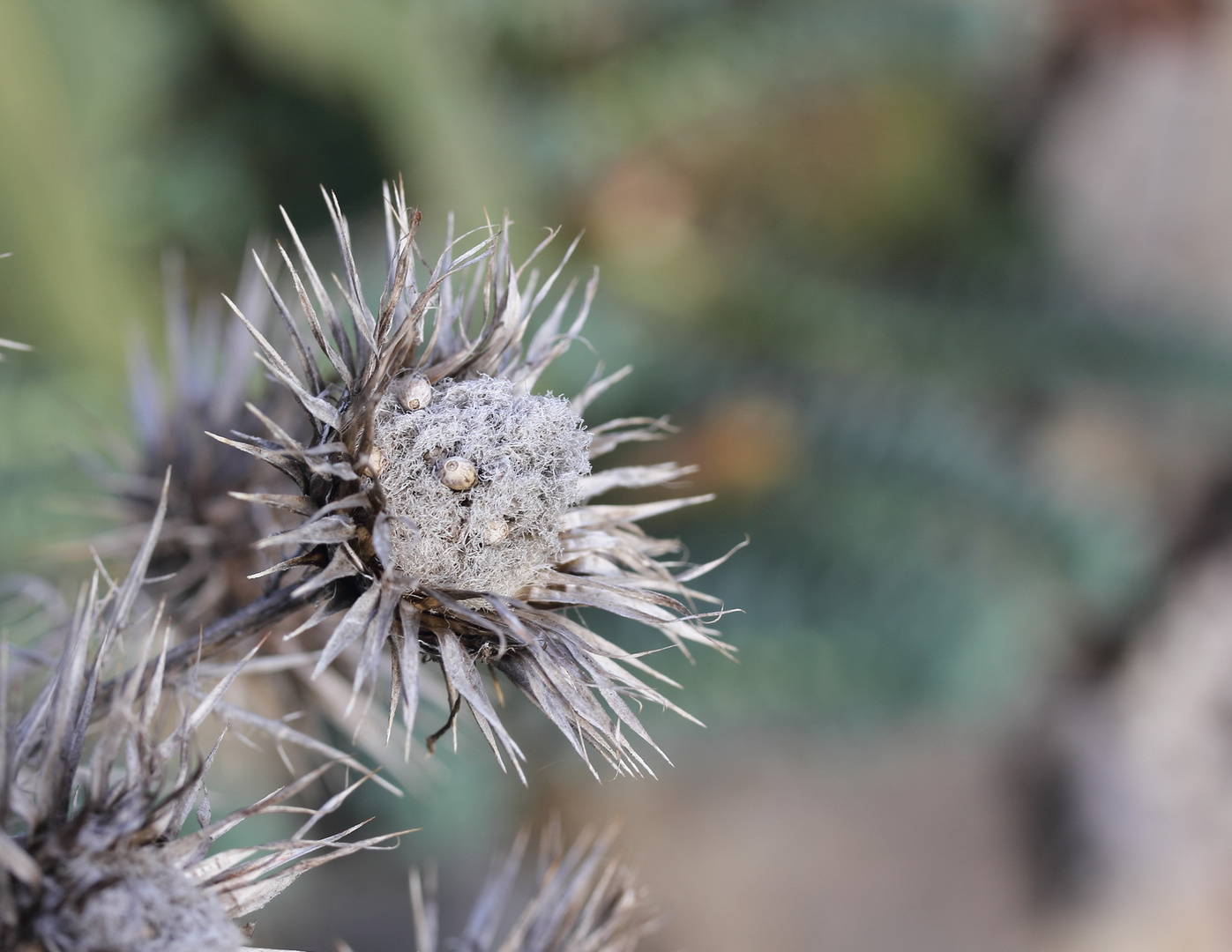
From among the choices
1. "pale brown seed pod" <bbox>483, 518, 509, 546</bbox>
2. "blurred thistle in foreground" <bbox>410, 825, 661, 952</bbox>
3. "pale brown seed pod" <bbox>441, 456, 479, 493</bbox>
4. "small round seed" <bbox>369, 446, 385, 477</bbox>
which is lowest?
"blurred thistle in foreground" <bbox>410, 825, 661, 952</bbox>

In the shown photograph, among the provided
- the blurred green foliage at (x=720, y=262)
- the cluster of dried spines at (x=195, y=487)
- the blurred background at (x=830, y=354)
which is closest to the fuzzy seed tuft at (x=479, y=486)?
the cluster of dried spines at (x=195, y=487)

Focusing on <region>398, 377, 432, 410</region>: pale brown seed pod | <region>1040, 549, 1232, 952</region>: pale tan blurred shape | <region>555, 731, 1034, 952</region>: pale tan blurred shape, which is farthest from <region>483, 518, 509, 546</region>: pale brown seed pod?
<region>1040, 549, 1232, 952</region>: pale tan blurred shape

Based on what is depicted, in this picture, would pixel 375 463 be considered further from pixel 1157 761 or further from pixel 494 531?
pixel 1157 761

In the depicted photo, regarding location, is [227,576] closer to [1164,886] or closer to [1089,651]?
[1089,651]

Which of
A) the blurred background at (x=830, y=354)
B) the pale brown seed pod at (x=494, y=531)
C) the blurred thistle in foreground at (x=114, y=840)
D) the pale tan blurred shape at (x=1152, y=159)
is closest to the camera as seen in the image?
the blurred thistle in foreground at (x=114, y=840)

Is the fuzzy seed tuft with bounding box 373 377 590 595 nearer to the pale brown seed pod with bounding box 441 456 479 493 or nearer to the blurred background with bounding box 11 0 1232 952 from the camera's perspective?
the pale brown seed pod with bounding box 441 456 479 493

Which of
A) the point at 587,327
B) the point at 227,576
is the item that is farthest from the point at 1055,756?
the point at 227,576

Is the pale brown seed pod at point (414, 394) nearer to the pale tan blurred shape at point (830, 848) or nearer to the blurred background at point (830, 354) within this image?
the blurred background at point (830, 354)
